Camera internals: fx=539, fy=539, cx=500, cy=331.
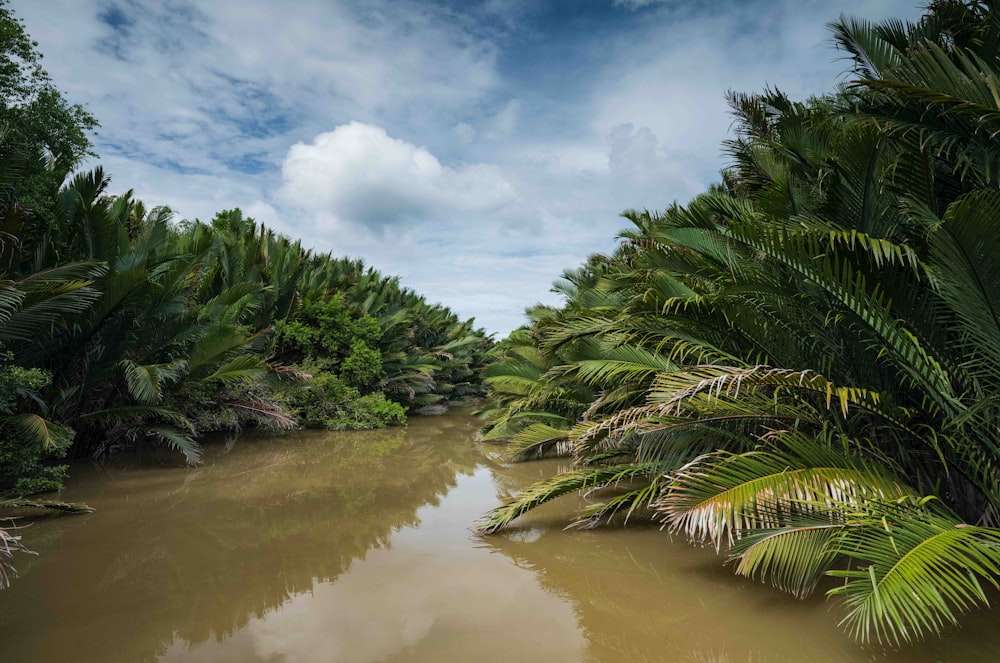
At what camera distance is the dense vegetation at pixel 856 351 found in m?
3.01

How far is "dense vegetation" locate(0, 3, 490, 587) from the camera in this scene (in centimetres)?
598

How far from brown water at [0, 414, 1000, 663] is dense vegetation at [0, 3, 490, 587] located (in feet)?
3.15

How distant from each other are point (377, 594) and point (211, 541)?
2.16 m

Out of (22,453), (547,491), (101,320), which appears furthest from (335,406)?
(547,491)

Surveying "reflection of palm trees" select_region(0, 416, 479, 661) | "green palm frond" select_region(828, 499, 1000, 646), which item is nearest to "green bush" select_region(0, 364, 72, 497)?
"reflection of palm trees" select_region(0, 416, 479, 661)

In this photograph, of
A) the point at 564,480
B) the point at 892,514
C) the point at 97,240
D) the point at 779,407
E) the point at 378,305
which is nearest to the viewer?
the point at 892,514

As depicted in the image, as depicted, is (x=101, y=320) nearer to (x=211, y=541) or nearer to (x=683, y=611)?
(x=211, y=541)

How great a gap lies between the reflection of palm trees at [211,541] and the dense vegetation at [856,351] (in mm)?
1850

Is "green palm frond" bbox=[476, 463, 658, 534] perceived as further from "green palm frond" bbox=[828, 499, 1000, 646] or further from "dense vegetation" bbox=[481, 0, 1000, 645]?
"green palm frond" bbox=[828, 499, 1000, 646]

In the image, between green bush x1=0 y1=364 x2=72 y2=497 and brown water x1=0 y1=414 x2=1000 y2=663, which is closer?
brown water x1=0 y1=414 x2=1000 y2=663

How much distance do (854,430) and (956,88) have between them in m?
2.62

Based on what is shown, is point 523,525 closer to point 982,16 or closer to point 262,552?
point 262,552

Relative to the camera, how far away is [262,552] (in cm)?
479

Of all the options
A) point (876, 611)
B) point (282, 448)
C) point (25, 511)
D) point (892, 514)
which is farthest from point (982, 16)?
point (282, 448)
